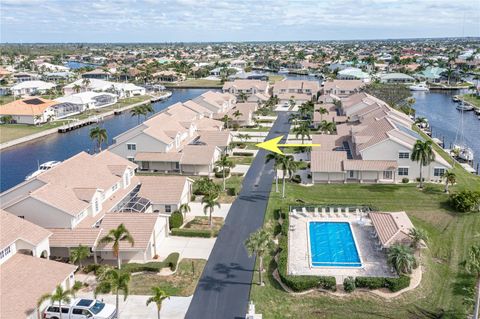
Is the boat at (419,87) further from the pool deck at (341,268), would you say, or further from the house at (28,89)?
the house at (28,89)

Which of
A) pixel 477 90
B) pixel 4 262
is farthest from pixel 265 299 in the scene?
pixel 477 90

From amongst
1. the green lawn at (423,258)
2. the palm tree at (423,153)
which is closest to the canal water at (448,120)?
the palm tree at (423,153)

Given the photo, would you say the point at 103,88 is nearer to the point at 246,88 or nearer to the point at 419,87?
the point at 246,88

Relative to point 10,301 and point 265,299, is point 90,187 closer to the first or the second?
point 10,301

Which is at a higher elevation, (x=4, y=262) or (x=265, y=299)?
(x=4, y=262)

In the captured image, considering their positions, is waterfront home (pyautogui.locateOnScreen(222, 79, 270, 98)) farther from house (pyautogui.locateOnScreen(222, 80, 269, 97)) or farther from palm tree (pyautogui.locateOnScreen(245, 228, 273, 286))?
palm tree (pyautogui.locateOnScreen(245, 228, 273, 286))

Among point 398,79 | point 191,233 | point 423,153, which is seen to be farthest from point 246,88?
point 191,233
